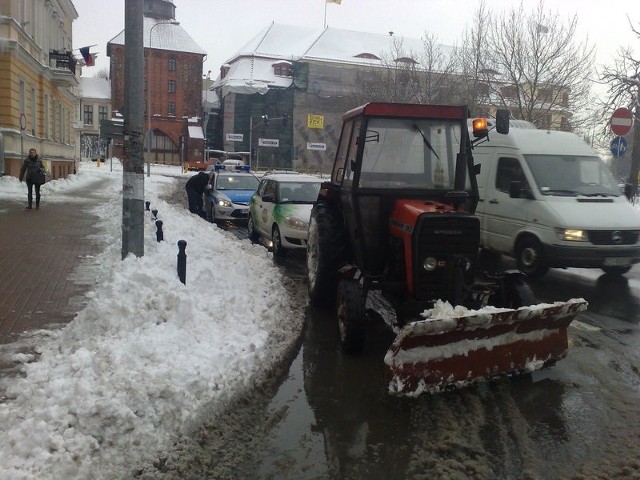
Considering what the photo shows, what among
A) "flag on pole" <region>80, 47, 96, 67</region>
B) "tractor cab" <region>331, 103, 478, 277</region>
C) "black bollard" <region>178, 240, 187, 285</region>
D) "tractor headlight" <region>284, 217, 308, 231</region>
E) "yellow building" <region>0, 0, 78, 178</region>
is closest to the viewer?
"tractor cab" <region>331, 103, 478, 277</region>

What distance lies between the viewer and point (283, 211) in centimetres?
1172

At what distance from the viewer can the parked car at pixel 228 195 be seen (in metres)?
17.0

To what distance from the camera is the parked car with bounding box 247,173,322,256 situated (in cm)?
1143

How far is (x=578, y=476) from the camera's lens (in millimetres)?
3752

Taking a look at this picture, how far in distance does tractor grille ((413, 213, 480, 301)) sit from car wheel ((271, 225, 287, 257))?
632 cm

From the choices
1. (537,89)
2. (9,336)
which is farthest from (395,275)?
(537,89)

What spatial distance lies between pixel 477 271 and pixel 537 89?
76.2 feet

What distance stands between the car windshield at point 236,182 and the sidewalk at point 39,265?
3.90 meters

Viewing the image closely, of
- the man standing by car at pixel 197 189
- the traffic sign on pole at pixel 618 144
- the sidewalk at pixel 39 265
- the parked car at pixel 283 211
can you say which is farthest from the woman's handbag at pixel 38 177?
the traffic sign on pole at pixel 618 144

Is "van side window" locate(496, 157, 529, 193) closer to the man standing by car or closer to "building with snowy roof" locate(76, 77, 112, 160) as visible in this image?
the man standing by car

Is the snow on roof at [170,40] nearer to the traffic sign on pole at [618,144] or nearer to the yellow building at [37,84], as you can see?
the yellow building at [37,84]

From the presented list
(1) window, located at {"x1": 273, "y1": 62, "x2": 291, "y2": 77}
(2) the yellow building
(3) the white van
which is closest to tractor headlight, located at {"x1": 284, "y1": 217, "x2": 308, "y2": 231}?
(3) the white van

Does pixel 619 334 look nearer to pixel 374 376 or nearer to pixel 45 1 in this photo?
pixel 374 376

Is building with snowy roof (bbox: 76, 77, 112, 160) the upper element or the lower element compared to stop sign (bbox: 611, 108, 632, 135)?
upper
